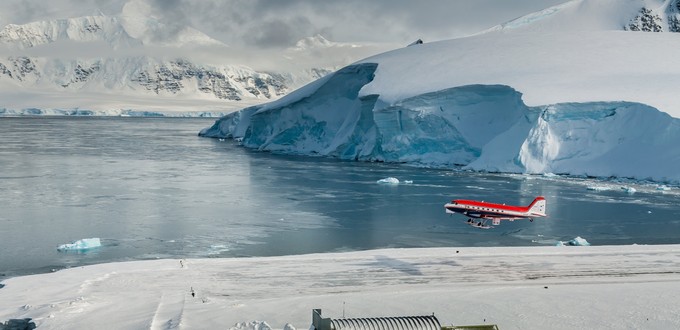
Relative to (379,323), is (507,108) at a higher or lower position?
higher

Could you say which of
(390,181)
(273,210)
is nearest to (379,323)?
(273,210)

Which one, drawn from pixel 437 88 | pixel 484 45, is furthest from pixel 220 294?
pixel 484 45

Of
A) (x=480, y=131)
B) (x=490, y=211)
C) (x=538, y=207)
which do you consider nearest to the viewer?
(x=490, y=211)

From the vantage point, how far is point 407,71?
68.8 m

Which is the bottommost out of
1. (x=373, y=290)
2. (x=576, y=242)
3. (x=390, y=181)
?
(x=373, y=290)

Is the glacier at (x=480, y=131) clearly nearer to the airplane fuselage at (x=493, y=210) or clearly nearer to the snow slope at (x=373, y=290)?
the airplane fuselage at (x=493, y=210)

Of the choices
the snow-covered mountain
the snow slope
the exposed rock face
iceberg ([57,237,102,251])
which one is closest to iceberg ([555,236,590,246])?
the snow slope

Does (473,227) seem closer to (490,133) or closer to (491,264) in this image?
(491,264)

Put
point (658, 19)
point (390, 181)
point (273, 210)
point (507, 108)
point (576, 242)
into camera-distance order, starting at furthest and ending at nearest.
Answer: point (658, 19) → point (507, 108) → point (390, 181) → point (273, 210) → point (576, 242)

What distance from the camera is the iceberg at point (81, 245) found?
84.5 feet

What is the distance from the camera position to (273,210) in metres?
35.8

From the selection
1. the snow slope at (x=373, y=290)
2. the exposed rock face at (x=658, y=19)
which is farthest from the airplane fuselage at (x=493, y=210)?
the exposed rock face at (x=658, y=19)

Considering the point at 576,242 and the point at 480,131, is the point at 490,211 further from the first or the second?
the point at 480,131

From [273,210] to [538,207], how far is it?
12750mm
